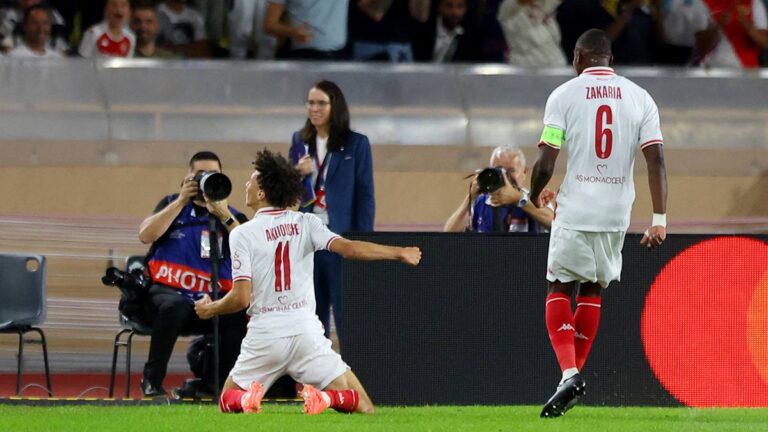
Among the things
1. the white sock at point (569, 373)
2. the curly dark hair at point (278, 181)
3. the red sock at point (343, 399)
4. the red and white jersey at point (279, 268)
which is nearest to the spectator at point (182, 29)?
the curly dark hair at point (278, 181)

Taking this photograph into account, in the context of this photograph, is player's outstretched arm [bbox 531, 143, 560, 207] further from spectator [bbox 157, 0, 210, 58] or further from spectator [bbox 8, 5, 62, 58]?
spectator [bbox 157, 0, 210, 58]

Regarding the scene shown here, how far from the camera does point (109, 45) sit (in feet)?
46.7

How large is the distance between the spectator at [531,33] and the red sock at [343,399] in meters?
6.76

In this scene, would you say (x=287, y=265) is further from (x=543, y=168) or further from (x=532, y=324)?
(x=532, y=324)

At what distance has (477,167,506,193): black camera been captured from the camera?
384 inches

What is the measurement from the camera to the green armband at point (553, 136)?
827cm

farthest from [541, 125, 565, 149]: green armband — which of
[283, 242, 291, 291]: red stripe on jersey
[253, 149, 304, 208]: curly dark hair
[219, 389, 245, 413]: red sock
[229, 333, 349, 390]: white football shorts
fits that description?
[219, 389, 245, 413]: red sock

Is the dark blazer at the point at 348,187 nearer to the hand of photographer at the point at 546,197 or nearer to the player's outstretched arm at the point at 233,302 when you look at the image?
the hand of photographer at the point at 546,197

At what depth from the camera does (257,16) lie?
14633mm

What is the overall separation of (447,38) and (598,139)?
694 centimetres

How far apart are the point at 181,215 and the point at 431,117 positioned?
12.8 ft

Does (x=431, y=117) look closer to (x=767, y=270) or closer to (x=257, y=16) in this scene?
(x=257, y=16)

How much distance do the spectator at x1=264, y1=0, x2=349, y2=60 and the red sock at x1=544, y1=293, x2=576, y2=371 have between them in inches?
251

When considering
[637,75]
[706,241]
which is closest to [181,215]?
[706,241]
